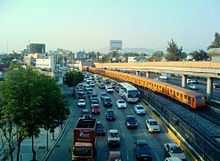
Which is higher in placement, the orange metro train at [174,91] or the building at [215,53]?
the building at [215,53]

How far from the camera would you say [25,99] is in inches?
778

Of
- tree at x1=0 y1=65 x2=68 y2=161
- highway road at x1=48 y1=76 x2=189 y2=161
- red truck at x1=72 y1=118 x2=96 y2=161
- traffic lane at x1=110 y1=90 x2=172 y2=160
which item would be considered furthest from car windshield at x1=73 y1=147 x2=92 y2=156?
traffic lane at x1=110 y1=90 x2=172 y2=160

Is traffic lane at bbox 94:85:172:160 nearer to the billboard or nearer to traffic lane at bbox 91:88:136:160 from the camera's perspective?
traffic lane at bbox 91:88:136:160

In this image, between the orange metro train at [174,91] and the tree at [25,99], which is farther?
the orange metro train at [174,91]

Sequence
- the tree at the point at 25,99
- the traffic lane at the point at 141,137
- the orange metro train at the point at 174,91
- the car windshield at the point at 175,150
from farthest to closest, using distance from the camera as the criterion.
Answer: the orange metro train at the point at 174,91 → the traffic lane at the point at 141,137 → the car windshield at the point at 175,150 → the tree at the point at 25,99

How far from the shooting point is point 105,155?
80.9 ft

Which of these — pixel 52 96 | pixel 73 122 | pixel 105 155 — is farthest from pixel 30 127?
pixel 73 122

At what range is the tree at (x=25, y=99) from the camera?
1903 cm

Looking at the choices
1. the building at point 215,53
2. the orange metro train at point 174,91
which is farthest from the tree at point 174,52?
the building at point 215,53

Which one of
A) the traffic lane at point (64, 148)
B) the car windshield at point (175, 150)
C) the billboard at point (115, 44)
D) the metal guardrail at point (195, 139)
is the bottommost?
the traffic lane at point (64, 148)

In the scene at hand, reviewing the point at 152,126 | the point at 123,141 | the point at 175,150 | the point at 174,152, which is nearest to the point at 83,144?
the point at 174,152

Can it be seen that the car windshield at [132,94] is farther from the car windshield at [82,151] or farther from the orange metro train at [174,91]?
the car windshield at [82,151]

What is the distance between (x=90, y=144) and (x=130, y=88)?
96.5ft

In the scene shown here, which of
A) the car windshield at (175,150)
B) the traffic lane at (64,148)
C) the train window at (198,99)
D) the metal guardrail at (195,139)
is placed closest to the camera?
the metal guardrail at (195,139)
